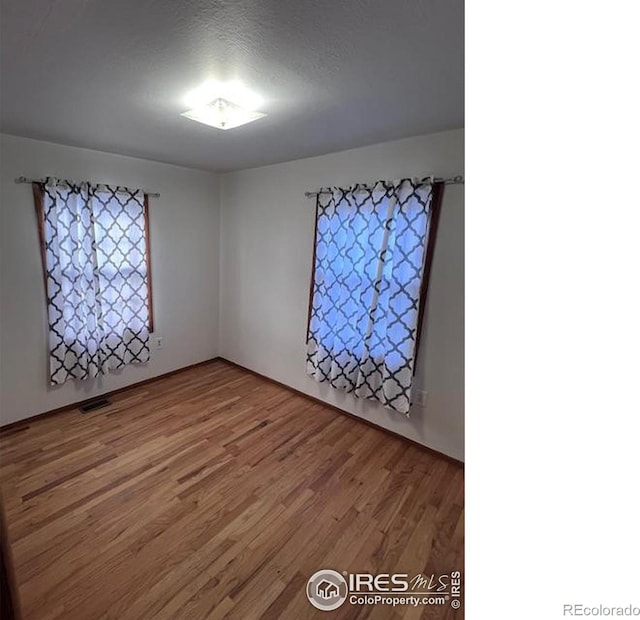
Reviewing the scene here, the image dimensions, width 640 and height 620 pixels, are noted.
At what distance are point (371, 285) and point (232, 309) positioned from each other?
2.01m

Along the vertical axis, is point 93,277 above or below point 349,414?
above

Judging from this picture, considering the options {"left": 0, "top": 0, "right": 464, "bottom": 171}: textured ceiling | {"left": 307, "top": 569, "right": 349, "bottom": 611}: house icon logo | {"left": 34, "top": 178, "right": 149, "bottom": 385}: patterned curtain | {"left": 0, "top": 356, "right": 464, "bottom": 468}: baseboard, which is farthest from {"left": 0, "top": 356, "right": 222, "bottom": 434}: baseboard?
{"left": 307, "top": 569, "right": 349, "bottom": 611}: house icon logo

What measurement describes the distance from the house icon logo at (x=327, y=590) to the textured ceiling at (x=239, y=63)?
232 cm

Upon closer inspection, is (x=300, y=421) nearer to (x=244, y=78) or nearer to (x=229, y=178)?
(x=244, y=78)

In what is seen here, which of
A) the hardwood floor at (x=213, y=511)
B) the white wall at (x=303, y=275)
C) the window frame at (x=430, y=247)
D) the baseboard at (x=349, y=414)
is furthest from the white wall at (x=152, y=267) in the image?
the window frame at (x=430, y=247)

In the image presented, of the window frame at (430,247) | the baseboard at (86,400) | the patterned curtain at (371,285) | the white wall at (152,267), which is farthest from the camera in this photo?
the baseboard at (86,400)

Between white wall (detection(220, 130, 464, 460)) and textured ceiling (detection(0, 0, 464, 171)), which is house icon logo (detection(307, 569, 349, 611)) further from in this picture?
textured ceiling (detection(0, 0, 464, 171))

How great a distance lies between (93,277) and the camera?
9.41 ft

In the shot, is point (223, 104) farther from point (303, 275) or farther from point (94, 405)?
point (94, 405)

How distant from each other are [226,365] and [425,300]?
8.68 feet

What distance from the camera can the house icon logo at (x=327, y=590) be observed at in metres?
1.44

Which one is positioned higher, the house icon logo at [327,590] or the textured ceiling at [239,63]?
the textured ceiling at [239,63]

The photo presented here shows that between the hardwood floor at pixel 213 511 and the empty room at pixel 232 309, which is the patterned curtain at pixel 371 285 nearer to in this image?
the empty room at pixel 232 309

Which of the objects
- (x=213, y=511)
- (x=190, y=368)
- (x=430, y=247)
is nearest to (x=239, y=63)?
(x=430, y=247)
